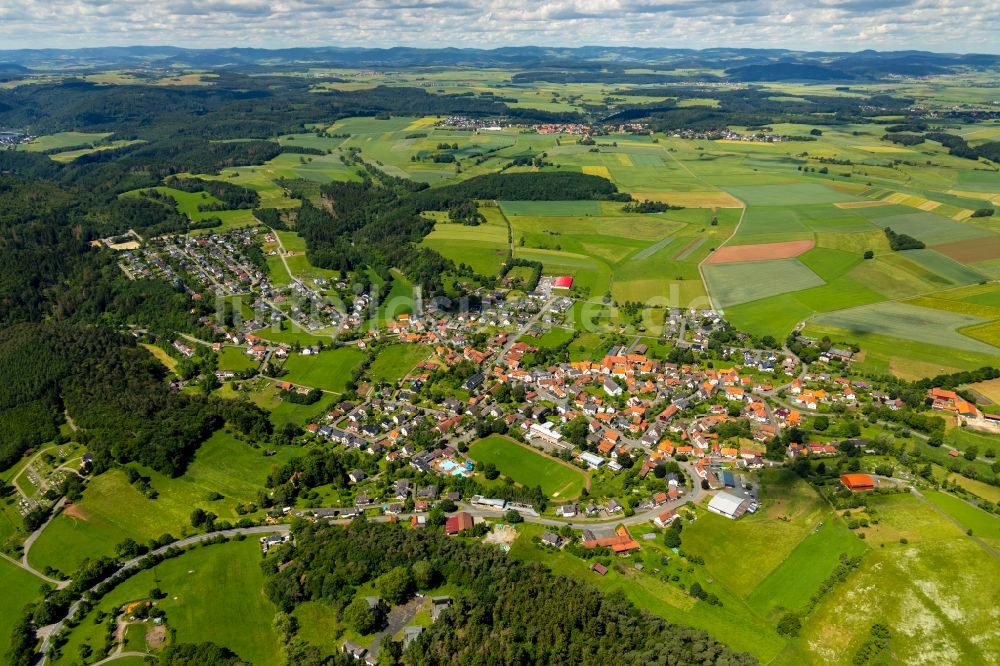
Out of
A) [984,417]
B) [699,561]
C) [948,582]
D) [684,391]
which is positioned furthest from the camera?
[684,391]

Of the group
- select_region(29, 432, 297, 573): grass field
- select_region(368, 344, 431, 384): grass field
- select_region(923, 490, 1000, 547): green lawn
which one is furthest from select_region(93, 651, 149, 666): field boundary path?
select_region(923, 490, 1000, 547): green lawn

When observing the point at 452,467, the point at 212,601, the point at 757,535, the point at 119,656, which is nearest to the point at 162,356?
the point at 212,601

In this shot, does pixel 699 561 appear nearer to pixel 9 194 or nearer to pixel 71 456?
pixel 71 456

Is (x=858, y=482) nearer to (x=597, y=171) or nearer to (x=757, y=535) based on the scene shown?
(x=757, y=535)

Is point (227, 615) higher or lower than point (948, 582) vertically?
lower

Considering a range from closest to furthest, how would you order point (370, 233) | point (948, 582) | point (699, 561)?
point (948, 582)
point (699, 561)
point (370, 233)

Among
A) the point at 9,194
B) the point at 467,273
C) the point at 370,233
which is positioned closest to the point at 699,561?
the point at 467,273

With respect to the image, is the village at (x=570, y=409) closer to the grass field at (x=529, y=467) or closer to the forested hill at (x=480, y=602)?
the grass field at (x=529, y=467)

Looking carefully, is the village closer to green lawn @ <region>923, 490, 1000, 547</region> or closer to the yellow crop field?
green lawn @ <region>923, 490, 1000, 547</region>
